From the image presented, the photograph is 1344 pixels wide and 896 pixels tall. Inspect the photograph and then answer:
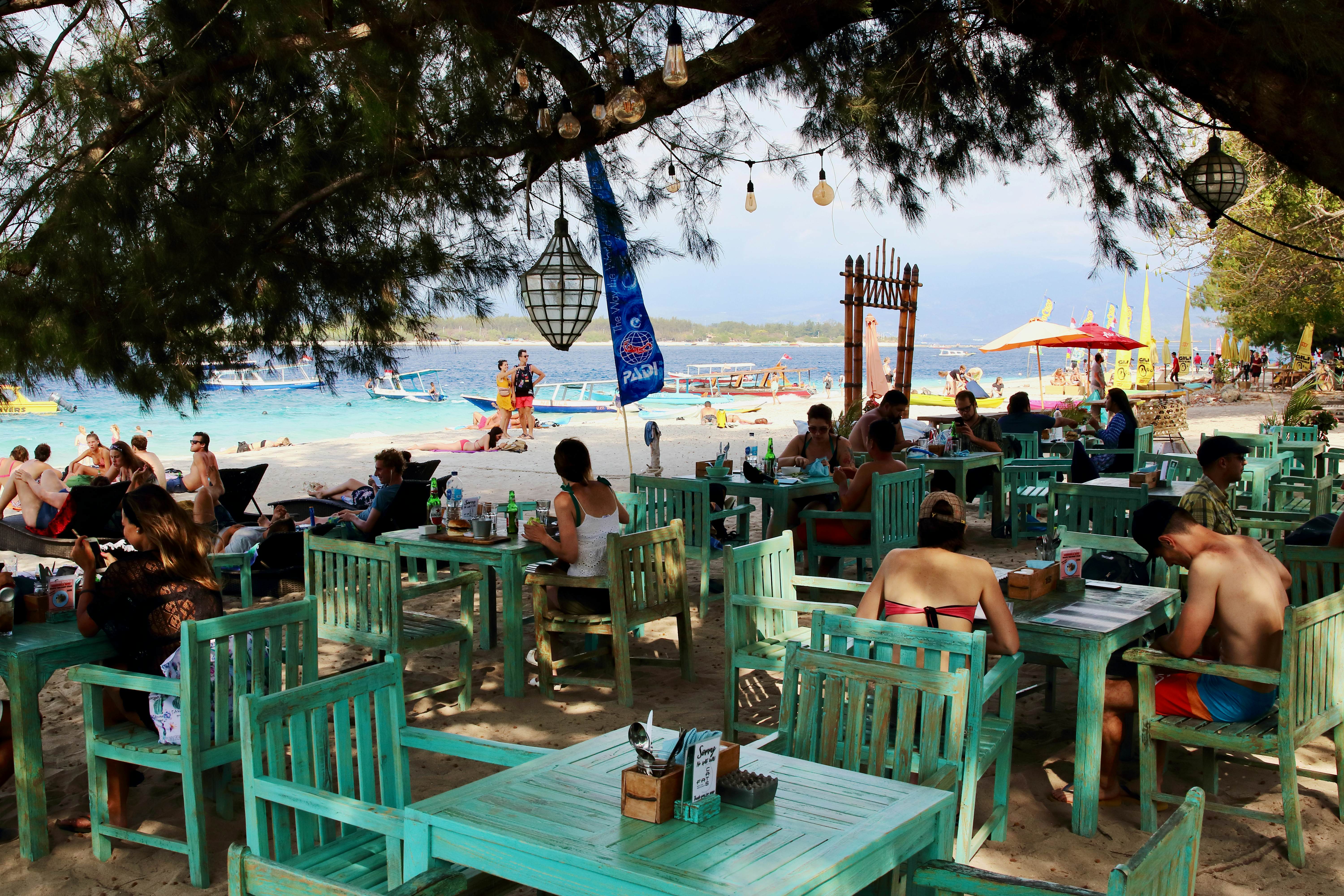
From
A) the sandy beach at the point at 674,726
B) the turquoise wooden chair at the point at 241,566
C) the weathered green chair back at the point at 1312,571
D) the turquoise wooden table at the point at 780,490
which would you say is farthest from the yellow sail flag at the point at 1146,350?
the turquoise wooden chair at the point at 241,566

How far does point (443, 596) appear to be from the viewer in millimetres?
7207

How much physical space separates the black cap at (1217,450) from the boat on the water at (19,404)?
15.4 feet

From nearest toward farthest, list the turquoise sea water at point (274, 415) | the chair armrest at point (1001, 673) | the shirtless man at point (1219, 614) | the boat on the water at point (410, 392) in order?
the chair armrest at point (1001, 673) → the shirtless man at point (1219, 614) → the turquoise sea water at point (274, 415) → the boat on the water at point (410, 392)

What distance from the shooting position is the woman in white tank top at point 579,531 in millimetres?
4984

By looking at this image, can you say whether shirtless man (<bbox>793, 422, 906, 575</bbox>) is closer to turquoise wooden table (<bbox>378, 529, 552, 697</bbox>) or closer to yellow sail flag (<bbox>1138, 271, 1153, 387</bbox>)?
turquoise wooden table (<bbox>378, 529, 552, 697</bbox>)

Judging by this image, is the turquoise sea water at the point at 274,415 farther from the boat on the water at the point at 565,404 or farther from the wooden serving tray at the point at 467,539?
the boat on the water at the point at 565,404

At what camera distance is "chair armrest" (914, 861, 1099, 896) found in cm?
179

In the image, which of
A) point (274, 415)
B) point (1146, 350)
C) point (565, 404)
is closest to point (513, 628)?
point (565, 404)

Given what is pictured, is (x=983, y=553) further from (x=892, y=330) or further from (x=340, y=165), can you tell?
(x=892, y=330)

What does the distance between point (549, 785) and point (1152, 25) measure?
316cm

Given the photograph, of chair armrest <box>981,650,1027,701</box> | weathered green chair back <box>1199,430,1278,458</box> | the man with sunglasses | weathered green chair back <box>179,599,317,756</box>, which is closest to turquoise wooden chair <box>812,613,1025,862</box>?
chair armrest <box>981,650,1027,701</box>

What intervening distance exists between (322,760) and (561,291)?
3.37 metres

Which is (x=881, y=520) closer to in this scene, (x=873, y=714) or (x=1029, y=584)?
(x=1029, y=584)

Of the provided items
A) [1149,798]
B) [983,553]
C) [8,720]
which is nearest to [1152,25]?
[1149,798]
